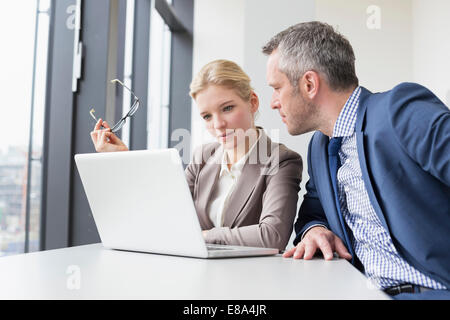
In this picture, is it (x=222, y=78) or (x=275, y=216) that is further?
(x=222, y=78)

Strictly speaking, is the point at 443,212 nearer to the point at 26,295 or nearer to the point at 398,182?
the point at 398,182

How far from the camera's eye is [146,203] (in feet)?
2.95

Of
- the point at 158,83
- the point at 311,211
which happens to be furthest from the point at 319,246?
the point at 158,83

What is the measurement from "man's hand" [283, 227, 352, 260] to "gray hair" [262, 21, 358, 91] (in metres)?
0.47

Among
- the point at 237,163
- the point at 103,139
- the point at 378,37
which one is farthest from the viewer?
the point at 378,37

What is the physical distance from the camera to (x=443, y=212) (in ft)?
3.11

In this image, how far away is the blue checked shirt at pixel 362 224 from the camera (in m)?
1.01

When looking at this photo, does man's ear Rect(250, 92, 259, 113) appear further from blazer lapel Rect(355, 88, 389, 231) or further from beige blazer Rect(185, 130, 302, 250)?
blazer lapel Rect(355, 88, 389, 231)

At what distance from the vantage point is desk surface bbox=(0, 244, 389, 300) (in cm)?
57

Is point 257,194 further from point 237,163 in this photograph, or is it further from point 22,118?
point 22,118

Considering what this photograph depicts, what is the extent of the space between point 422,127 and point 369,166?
0.53 ft

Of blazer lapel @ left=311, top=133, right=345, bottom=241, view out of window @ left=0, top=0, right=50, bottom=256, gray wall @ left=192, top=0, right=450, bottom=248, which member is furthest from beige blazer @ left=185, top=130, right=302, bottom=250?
gray wall @ left=192, top=0, right=450, bottom=248

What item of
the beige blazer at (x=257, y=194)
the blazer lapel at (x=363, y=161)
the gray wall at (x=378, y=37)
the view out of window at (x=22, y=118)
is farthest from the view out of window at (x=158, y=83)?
the blazer lapel at (x=363, y=161)

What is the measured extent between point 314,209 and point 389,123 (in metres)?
0.42
